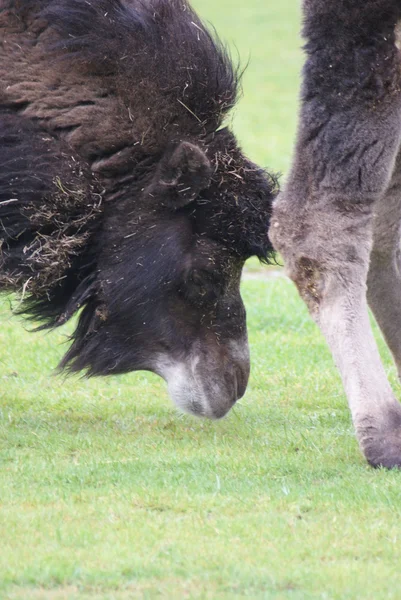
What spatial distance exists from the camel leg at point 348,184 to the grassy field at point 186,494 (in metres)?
0.38

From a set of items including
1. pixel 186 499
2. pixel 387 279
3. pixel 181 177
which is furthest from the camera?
pixel 387 279

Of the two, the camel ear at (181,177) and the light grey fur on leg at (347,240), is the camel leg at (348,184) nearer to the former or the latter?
the light grey fur on leg at (347,240)

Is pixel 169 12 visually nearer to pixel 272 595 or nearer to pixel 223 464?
pixel 223 464

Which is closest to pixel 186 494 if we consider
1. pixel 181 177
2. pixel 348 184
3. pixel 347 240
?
pixel 347 240

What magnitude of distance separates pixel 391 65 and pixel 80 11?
1.68m

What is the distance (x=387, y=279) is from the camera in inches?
Result: 216

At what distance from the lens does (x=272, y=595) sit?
3.23 metres

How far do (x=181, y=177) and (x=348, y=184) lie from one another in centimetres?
97

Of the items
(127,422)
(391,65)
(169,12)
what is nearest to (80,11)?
(169,12)

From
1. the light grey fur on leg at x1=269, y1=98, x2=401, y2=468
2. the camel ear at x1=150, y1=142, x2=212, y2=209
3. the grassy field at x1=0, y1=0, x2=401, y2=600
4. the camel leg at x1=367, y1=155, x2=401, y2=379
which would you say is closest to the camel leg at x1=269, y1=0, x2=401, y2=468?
the light grey fur on leg at x1=269, y1=98, x2=401, y2=468

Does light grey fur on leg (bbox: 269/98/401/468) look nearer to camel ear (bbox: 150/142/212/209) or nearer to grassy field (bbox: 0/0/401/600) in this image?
grassy field (bbox: 0/0/401/600)

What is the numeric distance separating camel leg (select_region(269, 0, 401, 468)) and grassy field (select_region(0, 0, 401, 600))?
0.38 m

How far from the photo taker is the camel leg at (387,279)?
5.41m

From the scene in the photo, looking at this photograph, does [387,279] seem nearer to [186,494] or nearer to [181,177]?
[181,177]
